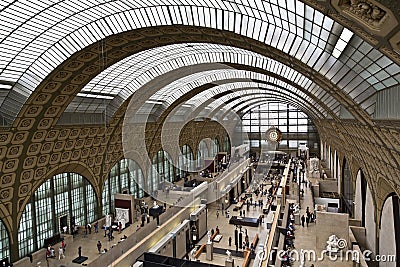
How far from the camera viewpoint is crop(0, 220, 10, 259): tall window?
80.1ft

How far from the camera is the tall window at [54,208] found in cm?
2703

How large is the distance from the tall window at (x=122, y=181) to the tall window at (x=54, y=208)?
7.93 ft

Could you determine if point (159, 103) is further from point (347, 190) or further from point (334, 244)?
point (334, 244)

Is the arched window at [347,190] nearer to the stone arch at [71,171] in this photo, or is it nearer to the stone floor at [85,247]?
the stone floor at [85,247]

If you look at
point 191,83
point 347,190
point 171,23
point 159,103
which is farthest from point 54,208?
point 347,190

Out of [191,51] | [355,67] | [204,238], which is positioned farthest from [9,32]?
[204,238]

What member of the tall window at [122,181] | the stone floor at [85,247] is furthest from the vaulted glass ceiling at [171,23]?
the tall window at [122,181]

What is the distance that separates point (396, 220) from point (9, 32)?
24426 millimetres

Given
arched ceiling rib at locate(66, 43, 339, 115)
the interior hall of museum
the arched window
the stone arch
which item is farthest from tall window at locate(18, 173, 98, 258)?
the arched window

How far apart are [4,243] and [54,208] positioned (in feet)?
19.0

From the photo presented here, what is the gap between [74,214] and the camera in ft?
107

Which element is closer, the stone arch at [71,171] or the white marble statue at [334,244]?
the white marble statue at [334,244]

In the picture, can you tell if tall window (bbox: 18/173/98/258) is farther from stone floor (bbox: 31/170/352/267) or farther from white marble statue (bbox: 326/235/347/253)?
white marble statue (bbox: 326/235/347/253)

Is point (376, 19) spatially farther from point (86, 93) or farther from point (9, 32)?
point (86, 93)
